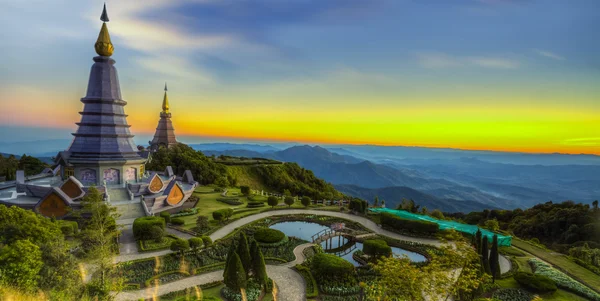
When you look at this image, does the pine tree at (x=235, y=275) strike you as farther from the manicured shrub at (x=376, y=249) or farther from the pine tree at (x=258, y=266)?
the manicured shrub at (x=376, y=249)

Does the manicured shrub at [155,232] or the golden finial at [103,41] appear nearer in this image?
the manicured shrub at [155,232]

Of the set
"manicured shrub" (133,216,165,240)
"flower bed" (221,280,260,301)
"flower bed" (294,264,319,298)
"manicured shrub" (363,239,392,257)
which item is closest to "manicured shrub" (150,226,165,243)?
"manicured shrub" (133,216,165,240)

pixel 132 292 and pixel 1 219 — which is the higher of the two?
pixel 1 219

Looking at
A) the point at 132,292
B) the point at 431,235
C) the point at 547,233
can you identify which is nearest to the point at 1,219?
the point at 132,292

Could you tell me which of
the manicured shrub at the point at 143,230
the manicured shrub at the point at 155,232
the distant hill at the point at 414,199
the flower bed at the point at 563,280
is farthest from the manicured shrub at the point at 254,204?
the distant hill at the point at 414,199

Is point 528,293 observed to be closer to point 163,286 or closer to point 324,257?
point 324,257

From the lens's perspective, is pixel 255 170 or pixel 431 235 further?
pixel 255 170

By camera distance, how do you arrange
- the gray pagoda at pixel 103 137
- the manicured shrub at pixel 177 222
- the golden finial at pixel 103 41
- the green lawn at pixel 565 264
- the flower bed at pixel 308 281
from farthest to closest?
the golden finial at pixel 103 41 → the gray pagoda at pixel 103 137 → the manicured shrub at pixel 177 222 → the green lawn at pixel 565 264 → the flower bed at pixel 308 281
